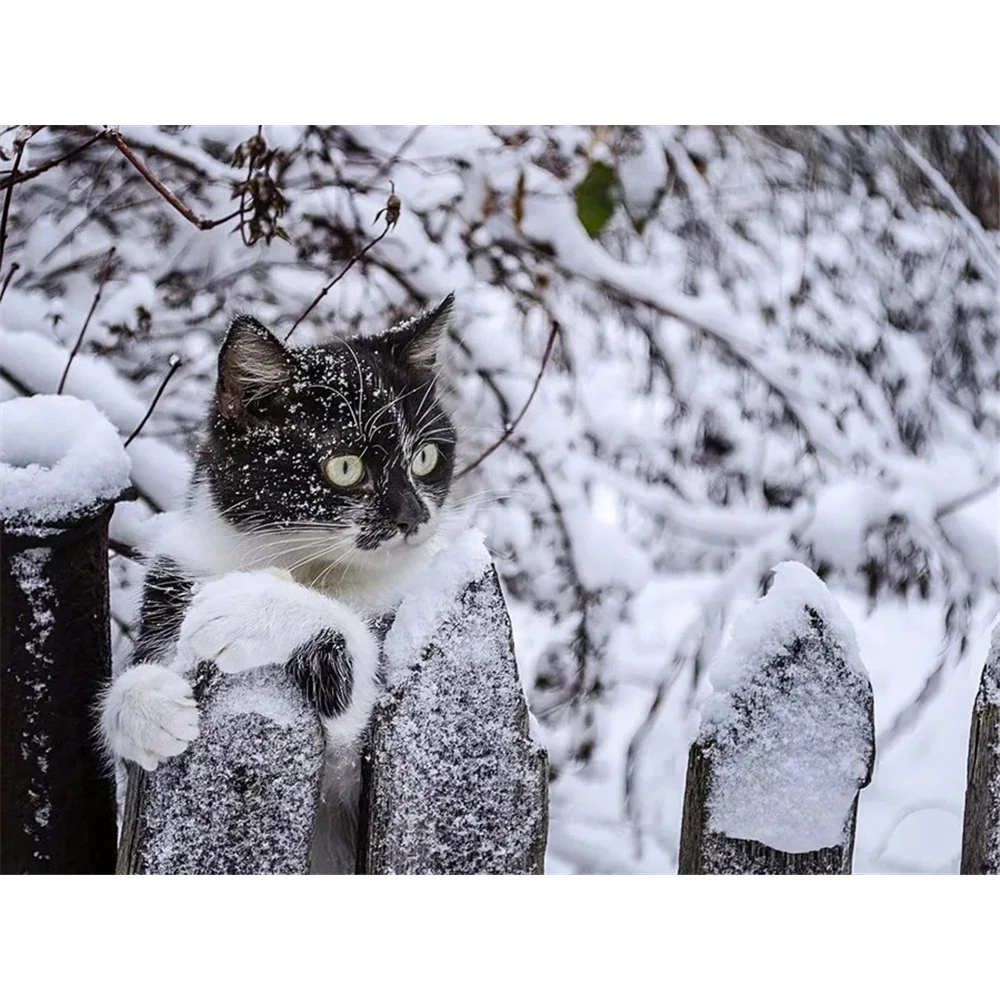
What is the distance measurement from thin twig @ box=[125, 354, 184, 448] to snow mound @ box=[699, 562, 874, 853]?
0.71m

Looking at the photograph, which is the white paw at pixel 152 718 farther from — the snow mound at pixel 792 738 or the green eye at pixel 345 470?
the snow mound at pixel 792 738

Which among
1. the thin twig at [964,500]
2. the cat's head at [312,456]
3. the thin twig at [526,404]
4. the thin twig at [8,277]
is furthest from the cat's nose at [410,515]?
the thin twig at [964,500]

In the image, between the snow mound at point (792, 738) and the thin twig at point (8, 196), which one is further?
the thin twig at point (8, 196)

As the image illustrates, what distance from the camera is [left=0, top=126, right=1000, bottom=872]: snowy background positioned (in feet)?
4.53

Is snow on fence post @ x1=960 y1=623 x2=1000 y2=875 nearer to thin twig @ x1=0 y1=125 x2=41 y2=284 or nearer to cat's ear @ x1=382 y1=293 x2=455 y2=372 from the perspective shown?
cat's ear @ x1=382 y1=293 x2=455 y2=372

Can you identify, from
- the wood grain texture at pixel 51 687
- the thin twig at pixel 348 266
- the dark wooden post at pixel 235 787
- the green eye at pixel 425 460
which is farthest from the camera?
the thin twig at pixel 348 266

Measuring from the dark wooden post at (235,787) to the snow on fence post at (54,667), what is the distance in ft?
0.52

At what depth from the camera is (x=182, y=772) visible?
1.04 m

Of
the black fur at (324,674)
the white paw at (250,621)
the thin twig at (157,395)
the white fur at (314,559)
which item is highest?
the thin twig at (157,395)

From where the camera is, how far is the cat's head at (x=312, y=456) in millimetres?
1223

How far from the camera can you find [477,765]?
1082 mm

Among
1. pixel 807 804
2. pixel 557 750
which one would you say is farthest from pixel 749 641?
pixel 557 750
